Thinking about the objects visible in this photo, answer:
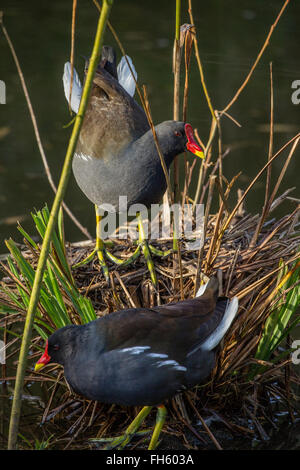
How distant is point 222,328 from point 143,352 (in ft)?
1.01

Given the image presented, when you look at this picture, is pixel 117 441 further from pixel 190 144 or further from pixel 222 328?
pixel 190 144

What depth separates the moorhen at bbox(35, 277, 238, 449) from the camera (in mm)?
2227

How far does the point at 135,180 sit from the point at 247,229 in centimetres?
60

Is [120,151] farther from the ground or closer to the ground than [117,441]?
farther from the ground

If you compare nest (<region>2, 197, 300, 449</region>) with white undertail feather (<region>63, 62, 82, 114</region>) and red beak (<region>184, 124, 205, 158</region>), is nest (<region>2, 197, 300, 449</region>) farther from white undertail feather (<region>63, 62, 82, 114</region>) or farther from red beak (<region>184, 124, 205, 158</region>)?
white undertail feather (<region>63, 62, 82, 114</region>)

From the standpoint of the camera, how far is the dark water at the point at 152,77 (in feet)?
16.3

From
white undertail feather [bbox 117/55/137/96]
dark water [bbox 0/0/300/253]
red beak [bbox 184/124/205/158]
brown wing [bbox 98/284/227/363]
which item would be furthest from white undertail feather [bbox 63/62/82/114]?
brown wing [bbox 98/284/227/363]

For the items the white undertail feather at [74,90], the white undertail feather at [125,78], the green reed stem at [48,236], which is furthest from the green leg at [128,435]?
the white undertail feather at [125,78]

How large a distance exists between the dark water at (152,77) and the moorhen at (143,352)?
1.80 metres

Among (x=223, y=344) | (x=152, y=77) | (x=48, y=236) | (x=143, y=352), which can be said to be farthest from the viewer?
(x=152, y=77)

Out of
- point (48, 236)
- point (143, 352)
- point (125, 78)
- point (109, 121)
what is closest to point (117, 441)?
point (143, 352)

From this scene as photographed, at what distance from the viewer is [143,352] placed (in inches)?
89.4

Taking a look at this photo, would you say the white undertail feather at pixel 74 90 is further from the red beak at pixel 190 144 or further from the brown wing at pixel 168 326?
the brown wing at pixel 168 326

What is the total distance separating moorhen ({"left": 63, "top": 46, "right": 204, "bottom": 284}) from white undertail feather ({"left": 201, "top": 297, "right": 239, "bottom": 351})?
434 millimetres
